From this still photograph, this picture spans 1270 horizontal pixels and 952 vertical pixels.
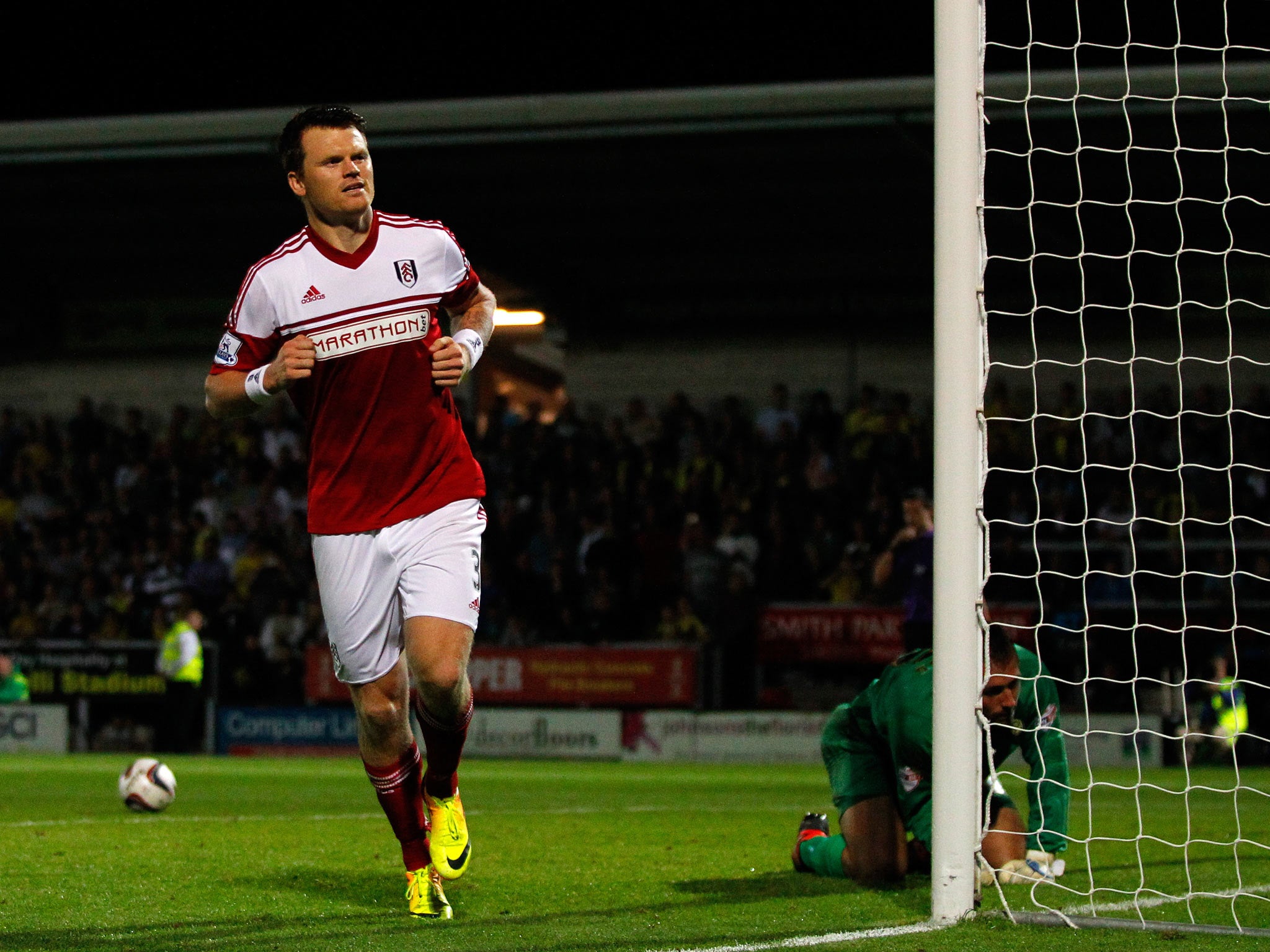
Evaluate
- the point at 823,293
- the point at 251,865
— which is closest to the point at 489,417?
the point at 823,293

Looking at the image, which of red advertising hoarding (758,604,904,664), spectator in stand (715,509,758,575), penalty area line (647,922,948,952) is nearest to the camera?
penalty area line (647,922,948,952)

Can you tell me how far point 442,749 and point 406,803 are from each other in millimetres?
185

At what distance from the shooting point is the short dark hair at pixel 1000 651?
4.98 m

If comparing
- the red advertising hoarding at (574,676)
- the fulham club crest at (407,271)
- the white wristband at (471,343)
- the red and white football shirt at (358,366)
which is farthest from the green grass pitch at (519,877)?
the red advertising hoarding at (574,676)

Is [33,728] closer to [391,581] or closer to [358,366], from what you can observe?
[391,581]

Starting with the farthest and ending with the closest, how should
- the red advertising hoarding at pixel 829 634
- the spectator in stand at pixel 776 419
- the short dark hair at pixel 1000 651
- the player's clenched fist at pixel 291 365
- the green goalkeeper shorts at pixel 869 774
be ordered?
the spectator in stand at pixel 776 419 < the red advertising hoarding at pixel 829 634 < the green goalkeeper shorts at pixel 869 774 < the short dark hair at pixel 1000 651 < the player's clenched fist at pixel 291 365

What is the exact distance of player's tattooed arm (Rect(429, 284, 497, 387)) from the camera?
4652mm

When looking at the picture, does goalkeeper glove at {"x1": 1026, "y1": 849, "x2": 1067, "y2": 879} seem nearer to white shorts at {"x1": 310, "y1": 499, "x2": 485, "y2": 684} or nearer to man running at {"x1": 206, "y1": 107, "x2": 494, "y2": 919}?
man running at {"x1": 206, "y1": 107, "x2": 494, "y2": 919}

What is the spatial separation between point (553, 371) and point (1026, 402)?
6903 mm

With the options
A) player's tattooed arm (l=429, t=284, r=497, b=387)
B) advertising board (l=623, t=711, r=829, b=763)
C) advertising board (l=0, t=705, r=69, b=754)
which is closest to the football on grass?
player's tattooed arm (l=429, t=284, r=497, b=387)

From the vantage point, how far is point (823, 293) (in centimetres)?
2245

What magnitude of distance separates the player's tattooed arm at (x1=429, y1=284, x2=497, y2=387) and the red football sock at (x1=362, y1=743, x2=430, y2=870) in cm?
112

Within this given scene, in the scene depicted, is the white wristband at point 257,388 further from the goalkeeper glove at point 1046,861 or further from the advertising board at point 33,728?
the advertising board at point 33,728

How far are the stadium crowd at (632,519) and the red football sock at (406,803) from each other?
997 cm
